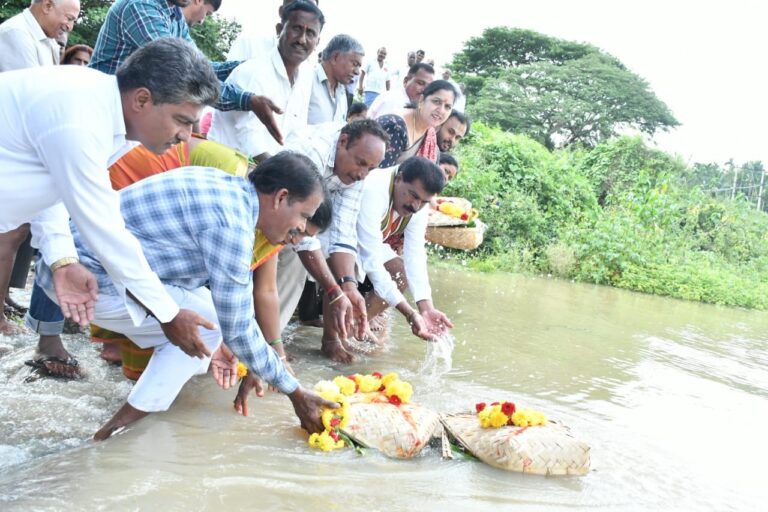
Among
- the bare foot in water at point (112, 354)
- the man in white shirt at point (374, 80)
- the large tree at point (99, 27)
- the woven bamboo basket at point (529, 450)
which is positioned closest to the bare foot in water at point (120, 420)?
the bare foot in water at point (112, 354)

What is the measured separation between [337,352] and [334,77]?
2.19m

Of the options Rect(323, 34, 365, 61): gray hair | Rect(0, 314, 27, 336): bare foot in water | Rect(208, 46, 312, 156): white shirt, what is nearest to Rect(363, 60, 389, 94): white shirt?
Rect(323, 34, 365, 61): gray hair

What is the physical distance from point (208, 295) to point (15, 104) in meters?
1.26

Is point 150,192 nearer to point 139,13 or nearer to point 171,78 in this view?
point 171,78

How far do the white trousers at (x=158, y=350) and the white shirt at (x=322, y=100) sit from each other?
293 centimetres

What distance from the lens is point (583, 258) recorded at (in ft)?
41.8

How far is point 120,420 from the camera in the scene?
2943 mm

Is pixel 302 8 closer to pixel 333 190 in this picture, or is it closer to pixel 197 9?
pixel 197 9

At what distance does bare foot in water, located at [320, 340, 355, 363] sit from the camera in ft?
15.5

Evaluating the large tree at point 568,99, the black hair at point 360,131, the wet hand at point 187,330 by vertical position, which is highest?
the large tree at point 568,99

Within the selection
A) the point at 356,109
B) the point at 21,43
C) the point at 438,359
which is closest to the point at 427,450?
the point at 438,359

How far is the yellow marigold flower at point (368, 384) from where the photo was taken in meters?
3.54

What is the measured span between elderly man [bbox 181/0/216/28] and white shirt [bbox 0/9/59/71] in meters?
0.86

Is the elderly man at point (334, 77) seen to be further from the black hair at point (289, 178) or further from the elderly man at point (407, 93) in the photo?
the black hair at point (289, 178)
